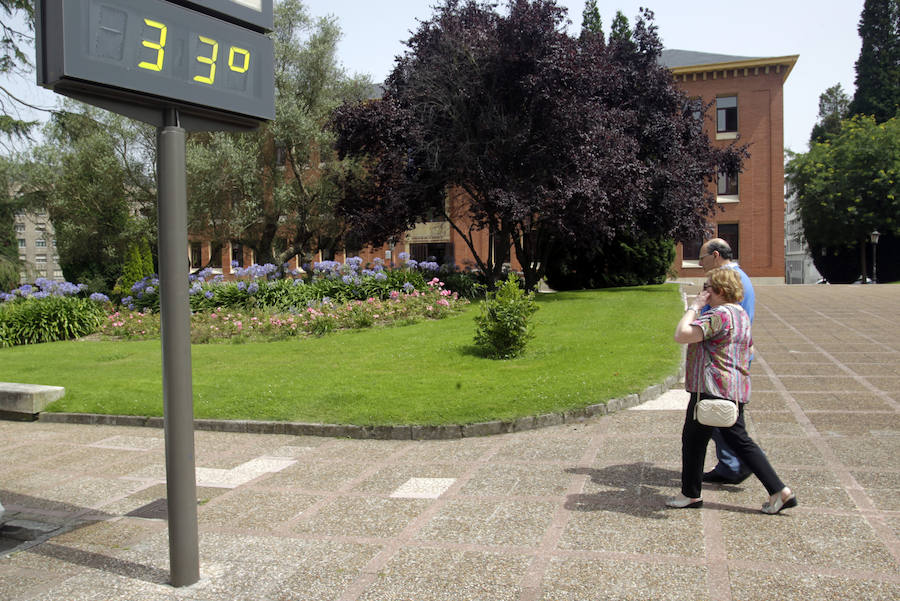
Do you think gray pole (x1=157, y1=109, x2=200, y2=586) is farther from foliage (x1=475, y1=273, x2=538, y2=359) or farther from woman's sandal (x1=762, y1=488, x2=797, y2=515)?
foliage (x1=475, y1=273, x2=538, y2=359)

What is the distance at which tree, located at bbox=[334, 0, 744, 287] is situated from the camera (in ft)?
59.6

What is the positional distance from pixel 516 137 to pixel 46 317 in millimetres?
13046

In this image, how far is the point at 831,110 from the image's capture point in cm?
5934

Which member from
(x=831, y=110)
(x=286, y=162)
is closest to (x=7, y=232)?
(x=286, y=162)

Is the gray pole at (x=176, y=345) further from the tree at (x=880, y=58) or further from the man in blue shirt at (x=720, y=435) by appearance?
the tree at (x=880, y=58)

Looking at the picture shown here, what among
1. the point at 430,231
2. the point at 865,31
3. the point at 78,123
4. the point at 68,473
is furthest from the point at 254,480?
the point at 865,31

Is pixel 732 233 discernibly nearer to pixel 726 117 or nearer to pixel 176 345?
pixel 726 117

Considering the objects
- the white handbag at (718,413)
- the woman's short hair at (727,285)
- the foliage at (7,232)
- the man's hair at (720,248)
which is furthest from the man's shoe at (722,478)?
the foliage at (7,232)

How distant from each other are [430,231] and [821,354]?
33640 mm

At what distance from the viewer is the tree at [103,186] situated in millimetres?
27984

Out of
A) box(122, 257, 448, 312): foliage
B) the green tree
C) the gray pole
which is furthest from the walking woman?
the green tree

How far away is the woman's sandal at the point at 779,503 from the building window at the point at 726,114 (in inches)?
1615

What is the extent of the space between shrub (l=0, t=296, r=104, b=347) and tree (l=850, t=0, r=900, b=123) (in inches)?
1921

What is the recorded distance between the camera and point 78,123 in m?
19.5
